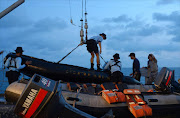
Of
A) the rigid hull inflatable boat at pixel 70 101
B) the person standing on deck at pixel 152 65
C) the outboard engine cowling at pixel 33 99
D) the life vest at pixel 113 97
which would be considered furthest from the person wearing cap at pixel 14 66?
the person standing on deck at pixel 152 65

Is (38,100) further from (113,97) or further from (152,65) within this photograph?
(152,65)

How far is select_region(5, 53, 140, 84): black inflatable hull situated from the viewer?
685cm

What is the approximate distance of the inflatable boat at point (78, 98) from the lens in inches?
97.3

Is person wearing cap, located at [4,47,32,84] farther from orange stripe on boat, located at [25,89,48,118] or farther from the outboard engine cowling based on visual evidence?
orange stripe on boat, located at [25,89,48,118]

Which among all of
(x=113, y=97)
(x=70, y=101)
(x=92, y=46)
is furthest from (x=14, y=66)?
(x=113, y=97)

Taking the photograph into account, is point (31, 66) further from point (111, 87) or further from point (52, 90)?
point (52, 90)

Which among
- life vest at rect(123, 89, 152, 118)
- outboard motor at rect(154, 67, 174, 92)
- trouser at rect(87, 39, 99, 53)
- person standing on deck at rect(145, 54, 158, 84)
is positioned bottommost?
life vest at rect(123, 89, 152, 118)

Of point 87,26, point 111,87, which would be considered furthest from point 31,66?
point 87,26

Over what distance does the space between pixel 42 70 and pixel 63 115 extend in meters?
4.37

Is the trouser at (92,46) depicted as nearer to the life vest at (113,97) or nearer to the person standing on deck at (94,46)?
the person standing on deck at (94,46)

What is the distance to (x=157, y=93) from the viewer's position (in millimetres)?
5867

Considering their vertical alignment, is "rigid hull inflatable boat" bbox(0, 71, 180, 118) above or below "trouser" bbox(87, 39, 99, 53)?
below

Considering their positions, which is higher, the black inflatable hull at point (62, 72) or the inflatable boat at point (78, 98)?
the black inflatable hull at point (62, 72)

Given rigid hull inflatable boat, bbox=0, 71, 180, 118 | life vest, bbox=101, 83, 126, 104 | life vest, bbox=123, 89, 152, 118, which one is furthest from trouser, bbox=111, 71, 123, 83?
life vest, bbox=101, 83, 126, 104
